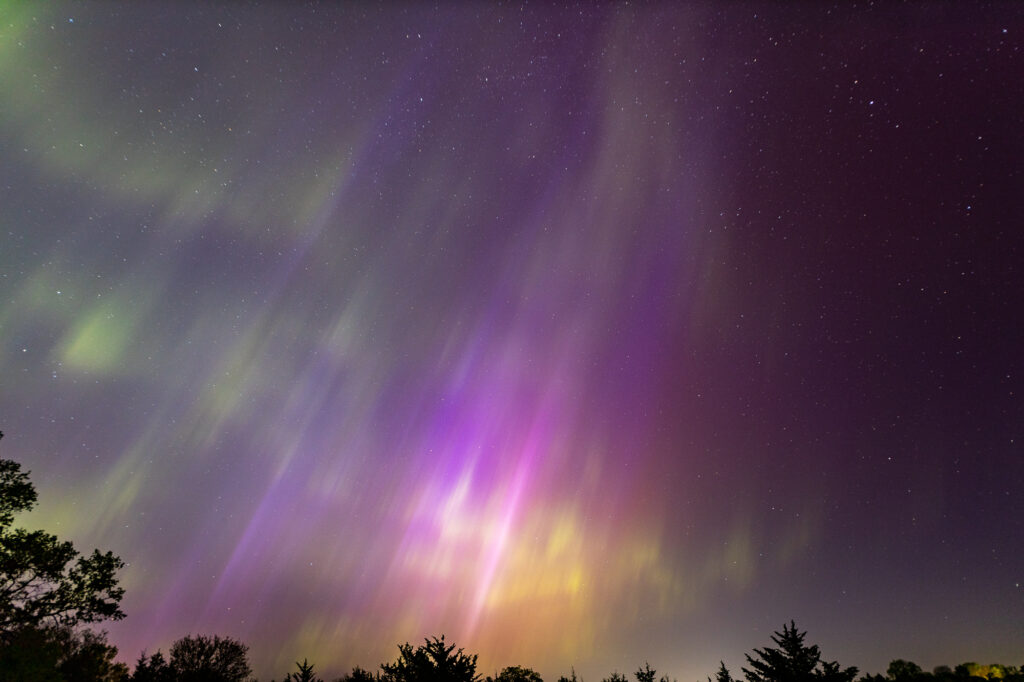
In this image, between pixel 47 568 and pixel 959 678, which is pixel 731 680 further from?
pixel 47 568

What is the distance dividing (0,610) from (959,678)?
74.0 metres

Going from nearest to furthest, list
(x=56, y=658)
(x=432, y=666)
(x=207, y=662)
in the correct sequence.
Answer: (x=432, y=666)
(x=56, y=658)
(x=207, y=662)

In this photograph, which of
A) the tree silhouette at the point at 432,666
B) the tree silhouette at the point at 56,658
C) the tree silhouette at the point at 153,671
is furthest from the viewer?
the tree silhouette at the point at 153,671

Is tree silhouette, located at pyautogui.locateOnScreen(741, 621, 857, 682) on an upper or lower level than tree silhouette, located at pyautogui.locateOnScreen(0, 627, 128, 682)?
upper

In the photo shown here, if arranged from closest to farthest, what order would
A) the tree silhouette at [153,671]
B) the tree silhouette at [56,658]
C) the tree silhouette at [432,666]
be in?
the tree silhouette at [432,666]
the tree silhouette at [56,658]
the tree silhouette at [153,671]

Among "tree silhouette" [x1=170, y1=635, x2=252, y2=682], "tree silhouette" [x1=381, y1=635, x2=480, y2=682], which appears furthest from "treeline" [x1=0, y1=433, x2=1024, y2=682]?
"tree silhouette" [x1=170, y1=635, x2=252, y2=682]

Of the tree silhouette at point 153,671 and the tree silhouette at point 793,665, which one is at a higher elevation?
the tree silhouette at point 793,665

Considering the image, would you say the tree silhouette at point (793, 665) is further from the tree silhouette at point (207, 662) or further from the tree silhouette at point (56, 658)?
the tree silhouette at point (207, 662)

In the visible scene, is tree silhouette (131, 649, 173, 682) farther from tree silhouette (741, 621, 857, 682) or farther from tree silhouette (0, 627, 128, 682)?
tree silhouette (741, 621, 857, 682)

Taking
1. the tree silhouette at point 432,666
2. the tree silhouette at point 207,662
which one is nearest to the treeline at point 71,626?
the tree silhouette at point 432,666

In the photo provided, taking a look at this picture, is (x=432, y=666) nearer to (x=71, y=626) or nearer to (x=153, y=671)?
(x=71, y=626)

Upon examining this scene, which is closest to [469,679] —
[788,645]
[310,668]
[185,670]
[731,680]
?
[788,645]

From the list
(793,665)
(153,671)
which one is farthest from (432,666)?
(153,671)

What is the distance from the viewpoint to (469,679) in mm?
14938
